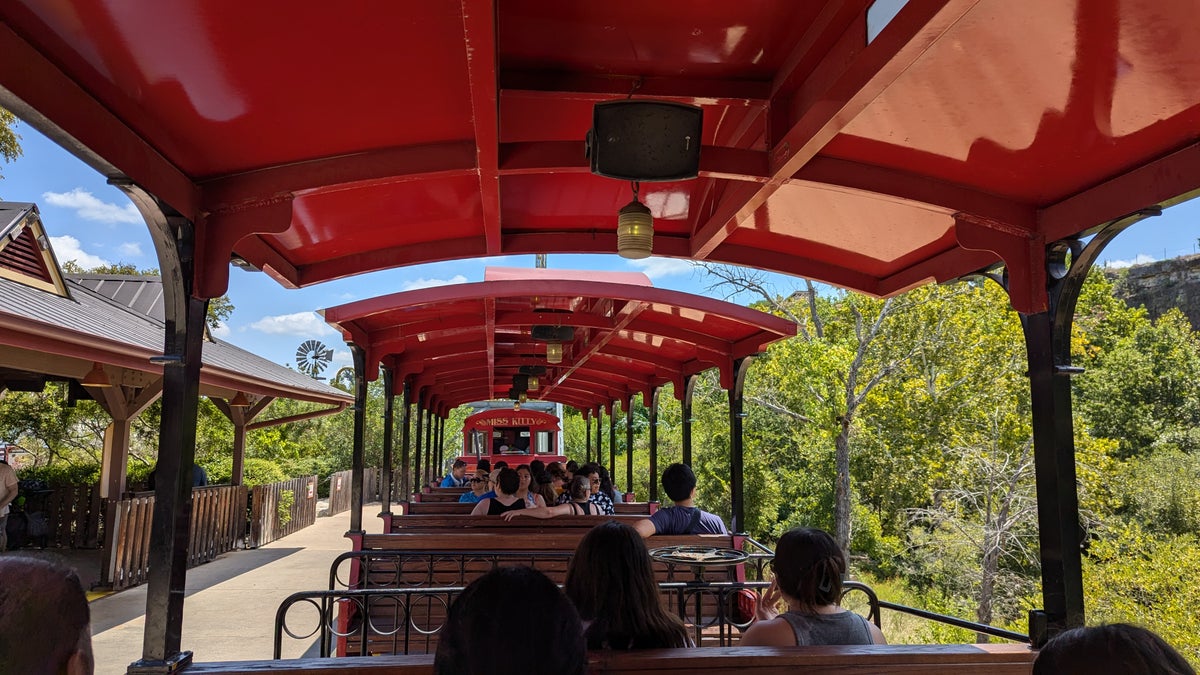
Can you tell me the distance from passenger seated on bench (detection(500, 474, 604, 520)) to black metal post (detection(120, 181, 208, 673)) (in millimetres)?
3567

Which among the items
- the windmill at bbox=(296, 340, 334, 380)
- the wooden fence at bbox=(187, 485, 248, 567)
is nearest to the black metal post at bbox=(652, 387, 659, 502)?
the wooden fence at bbox=(187, 485, 248, 567)

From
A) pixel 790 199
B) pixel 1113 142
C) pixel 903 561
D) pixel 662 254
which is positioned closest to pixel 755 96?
pixel 790 199

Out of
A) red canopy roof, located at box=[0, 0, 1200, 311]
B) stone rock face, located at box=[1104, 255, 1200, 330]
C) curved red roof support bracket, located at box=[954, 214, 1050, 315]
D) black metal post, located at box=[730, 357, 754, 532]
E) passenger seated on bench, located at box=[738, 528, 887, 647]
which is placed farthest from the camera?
stone rock face, located at box=[1104, 255, 1200, 330]

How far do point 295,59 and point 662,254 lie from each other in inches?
107

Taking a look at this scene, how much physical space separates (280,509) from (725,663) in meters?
15.1

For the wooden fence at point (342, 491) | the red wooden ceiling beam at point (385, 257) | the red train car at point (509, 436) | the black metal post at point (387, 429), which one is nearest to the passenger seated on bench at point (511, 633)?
the red wooden ceiling beam at point (385, 257)

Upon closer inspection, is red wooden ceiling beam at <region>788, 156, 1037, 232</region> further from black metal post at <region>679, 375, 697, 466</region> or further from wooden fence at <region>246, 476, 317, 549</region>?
wooden fence at <region>246, 476, 317, 549</region>

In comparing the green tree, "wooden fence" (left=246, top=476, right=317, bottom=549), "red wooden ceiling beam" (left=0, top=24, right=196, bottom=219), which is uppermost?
the green tree

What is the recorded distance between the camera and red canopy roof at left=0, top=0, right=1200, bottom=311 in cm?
222

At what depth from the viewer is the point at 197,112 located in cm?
276

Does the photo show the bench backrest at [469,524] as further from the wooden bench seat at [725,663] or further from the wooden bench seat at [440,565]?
the wooden bench seat at [725,663]

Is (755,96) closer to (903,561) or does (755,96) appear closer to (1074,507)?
(1074,507)

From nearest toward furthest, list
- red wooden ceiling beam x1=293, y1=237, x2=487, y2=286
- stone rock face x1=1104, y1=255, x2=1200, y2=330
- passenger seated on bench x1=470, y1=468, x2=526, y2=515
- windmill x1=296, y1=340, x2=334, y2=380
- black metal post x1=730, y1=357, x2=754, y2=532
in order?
red wooden ceiling beam x1=293, y1=237, x2=487, y2=286, passenger seated on bench x1=470, y1=468, x2=526, y2=515, black metal post x1=730, y1=357, x2=754, y2=532, stone rock face x1=1104, y1=255, x2=1200, y2=330, windmill x1=296, y1=340, x2=334, y2=380

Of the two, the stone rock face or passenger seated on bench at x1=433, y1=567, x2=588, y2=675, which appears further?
the stone rock face
